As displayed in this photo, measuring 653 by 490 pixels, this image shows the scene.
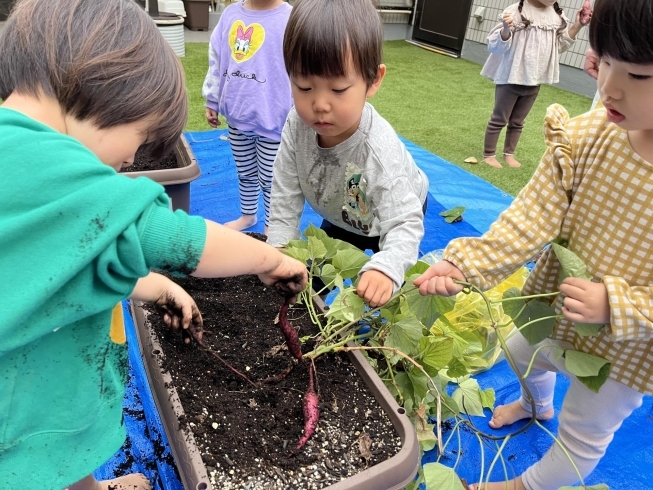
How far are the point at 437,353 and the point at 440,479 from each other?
0.29 m

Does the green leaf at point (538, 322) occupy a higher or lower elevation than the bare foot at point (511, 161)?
higher

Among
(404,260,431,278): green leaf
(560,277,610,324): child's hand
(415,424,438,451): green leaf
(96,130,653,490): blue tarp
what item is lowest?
(96,130,653,490): blue tarp

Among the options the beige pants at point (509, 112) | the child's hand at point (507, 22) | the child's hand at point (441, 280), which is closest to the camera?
the child's hand at point (441, 280)

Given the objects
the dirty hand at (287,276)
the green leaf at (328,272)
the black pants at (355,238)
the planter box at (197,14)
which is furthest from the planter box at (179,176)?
the planter box at (197,14)

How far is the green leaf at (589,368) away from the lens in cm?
91

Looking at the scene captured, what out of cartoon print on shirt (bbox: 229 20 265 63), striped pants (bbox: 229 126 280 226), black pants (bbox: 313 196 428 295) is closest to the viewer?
black pants (bbox: 313 196 428 295)

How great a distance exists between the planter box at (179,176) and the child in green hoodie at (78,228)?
846 millimetres

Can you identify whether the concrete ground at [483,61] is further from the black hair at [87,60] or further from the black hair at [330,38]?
the black hair at [87,60]

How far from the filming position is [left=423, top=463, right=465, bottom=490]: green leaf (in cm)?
86

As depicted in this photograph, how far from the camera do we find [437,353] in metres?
1.10

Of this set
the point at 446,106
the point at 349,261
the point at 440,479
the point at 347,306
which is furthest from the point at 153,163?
the point at 446,106

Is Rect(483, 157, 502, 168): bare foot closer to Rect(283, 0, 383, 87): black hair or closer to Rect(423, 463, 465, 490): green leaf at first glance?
Rect(283, 0, 383, 87): black hair

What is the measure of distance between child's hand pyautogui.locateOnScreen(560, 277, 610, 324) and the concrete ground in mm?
5299

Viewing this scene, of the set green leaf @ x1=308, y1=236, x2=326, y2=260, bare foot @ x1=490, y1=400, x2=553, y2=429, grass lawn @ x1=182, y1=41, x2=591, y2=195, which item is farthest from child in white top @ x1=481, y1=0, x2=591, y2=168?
green leaf @ x1=308, y1=236, x2=326, y2=260
